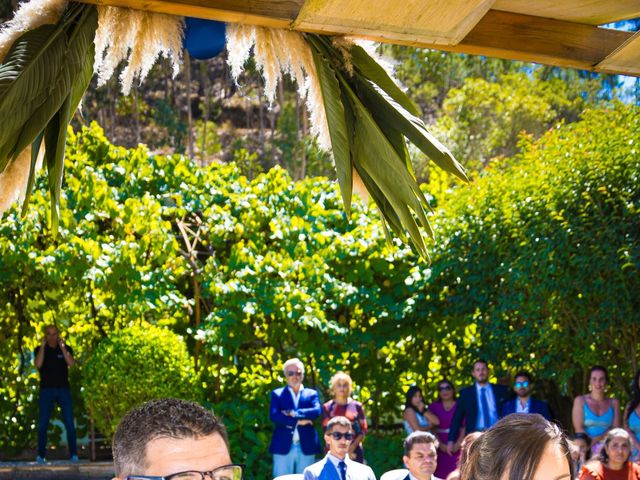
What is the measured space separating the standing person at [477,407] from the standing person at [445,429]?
97 millimetres

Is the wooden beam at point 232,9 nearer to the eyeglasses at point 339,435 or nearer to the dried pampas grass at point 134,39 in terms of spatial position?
the dried pampas grass at point 134,39

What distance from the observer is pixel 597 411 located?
9414mm

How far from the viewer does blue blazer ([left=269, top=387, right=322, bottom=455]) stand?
9.78m

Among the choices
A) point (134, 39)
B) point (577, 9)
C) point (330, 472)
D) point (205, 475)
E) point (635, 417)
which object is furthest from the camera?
point (635, 417)

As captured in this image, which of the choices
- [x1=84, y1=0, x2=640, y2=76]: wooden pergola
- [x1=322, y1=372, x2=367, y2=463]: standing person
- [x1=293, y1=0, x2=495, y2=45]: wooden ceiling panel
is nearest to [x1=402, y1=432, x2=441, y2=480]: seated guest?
[x1=322, y1=372, x2=367, y2=463]: standing person

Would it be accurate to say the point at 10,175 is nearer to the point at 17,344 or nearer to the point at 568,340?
the point at 568,340

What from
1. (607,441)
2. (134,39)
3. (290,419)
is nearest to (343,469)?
(607,441)

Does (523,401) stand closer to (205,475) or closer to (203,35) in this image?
(203,35)

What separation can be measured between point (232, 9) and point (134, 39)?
0.96 ft

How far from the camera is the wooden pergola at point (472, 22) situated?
102 inches

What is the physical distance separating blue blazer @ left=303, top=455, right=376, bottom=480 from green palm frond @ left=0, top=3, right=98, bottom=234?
5.32 m

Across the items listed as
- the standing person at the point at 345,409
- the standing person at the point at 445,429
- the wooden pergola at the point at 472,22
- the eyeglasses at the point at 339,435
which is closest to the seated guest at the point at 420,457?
the eyeglasses at the point at 339,435

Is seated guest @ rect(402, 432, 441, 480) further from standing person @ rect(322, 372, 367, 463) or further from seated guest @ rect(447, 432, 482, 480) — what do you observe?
standing person @ rect(322, 372, 367, 463)

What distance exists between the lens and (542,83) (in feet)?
105
